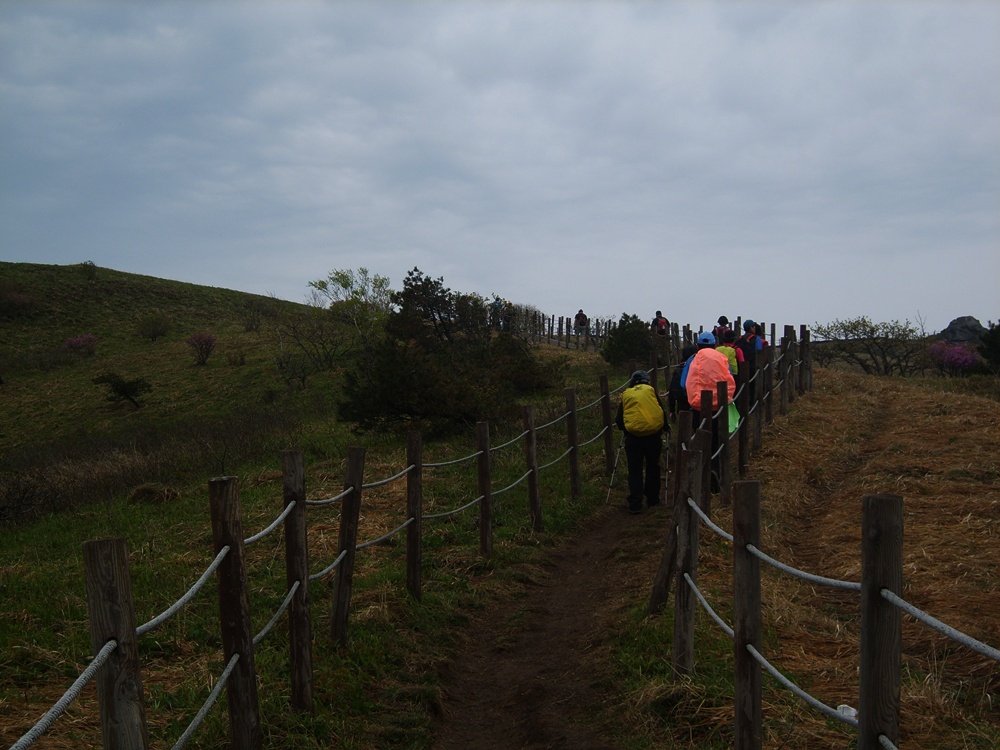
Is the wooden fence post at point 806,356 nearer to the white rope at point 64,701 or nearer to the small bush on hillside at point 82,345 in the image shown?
the white rope at point 64,701

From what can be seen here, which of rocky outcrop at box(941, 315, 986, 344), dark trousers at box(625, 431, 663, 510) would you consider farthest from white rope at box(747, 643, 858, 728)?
rocky outcrop at box(941, 315, 986, 344)

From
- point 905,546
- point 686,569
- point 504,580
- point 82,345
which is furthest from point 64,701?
point 82,345

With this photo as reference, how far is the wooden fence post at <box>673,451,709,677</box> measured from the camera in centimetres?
500

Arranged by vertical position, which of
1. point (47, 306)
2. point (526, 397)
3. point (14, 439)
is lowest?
point (14, 439)

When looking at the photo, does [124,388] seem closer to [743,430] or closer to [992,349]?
[743,430]

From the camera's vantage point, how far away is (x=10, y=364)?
37.9 metres

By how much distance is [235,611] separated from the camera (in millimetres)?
3729

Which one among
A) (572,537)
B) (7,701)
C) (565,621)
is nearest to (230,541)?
(7,701)

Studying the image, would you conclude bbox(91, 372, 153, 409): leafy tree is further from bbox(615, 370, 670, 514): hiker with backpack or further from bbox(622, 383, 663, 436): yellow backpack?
bbox(622, 383, 663, 436): yellow backpack

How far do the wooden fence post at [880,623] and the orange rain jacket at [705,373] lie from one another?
24.9 feet

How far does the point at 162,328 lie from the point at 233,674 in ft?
144

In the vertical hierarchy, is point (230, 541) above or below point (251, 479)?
above

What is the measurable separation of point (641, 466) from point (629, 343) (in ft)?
50.5

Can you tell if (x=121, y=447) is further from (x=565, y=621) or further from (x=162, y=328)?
(x=162, y=328)
